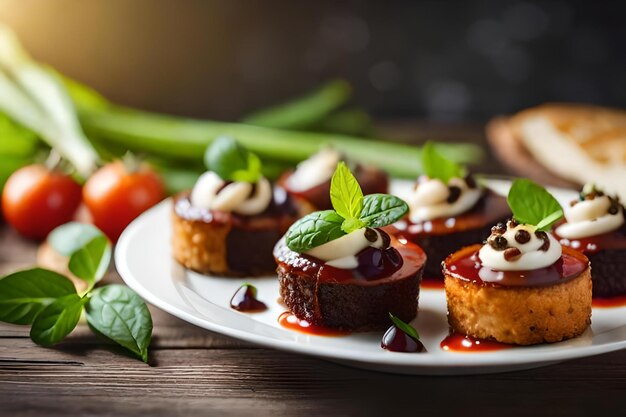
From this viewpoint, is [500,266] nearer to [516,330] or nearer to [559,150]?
[516,330]

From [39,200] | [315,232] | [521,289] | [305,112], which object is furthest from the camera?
[305,112]

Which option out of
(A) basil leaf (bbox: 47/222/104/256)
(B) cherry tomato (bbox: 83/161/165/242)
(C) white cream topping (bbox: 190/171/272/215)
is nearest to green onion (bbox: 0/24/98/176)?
(B) cherry tomato (bbox: 83/161/165/242)

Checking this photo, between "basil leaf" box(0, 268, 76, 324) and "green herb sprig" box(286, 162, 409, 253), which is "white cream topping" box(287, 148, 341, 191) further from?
"basil leaf" box(0, 268, 76, 324)

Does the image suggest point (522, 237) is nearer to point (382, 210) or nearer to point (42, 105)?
point (382, 210)

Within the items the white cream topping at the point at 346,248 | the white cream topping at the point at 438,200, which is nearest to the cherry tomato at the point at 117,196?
the white cream topping at the point at 438,200

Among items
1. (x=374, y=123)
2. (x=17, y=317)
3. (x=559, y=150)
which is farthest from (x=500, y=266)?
(x=374, y=123)

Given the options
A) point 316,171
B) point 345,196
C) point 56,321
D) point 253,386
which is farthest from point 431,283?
point 56,321
